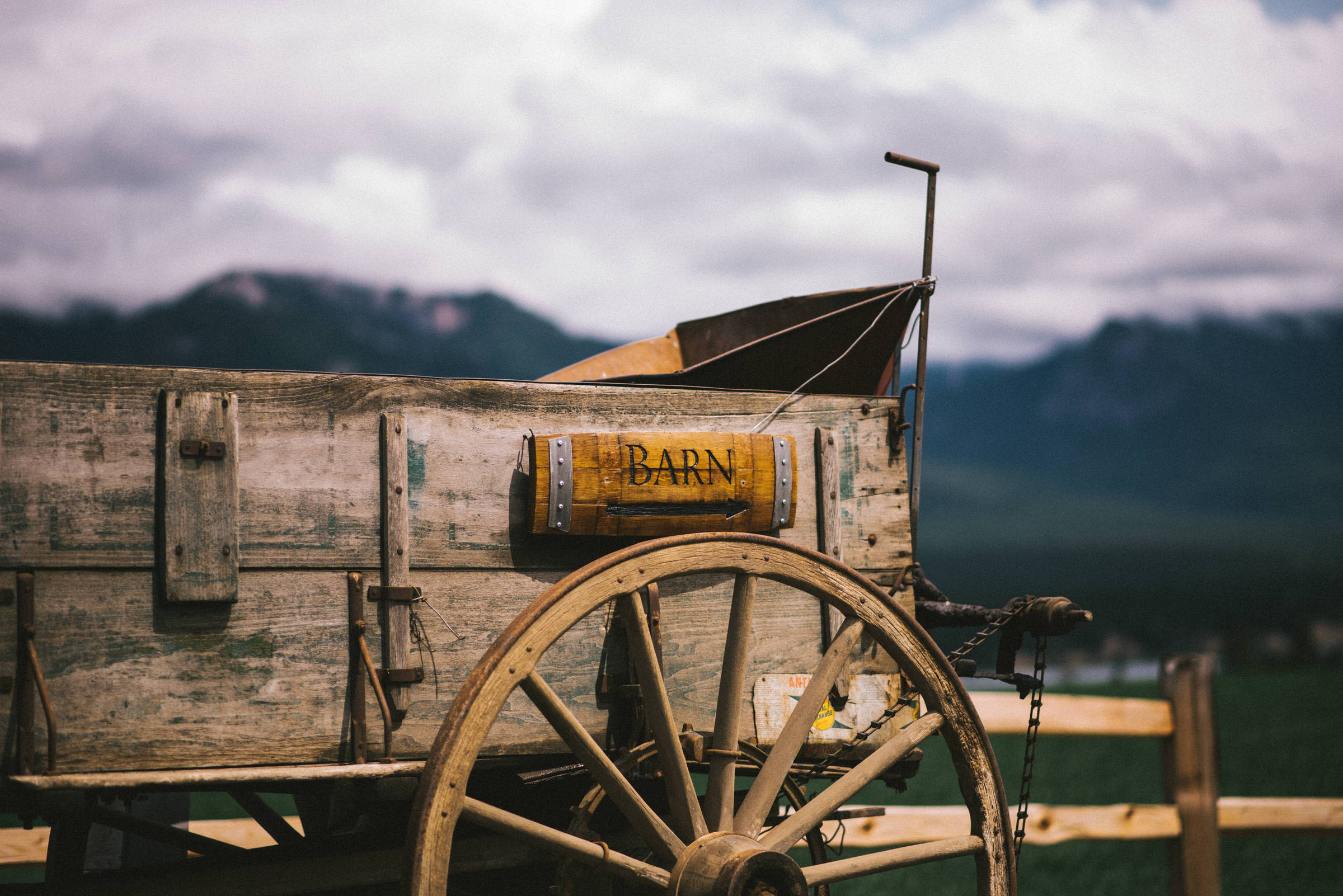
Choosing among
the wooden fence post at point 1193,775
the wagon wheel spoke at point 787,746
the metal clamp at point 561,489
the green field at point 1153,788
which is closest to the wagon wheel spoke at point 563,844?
the wagon wheel spoke at point 787,746

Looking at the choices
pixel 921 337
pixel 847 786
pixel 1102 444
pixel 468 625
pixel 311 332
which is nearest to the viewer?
pixel 468 625

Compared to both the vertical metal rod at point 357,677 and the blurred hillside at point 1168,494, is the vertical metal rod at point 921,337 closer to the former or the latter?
the vertical metal rod at point 357,677

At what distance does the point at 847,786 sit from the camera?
2410 millimetres

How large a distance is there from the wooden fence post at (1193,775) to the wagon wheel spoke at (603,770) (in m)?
3.22

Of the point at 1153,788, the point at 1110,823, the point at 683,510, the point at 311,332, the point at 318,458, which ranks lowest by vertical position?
the point at 1153,788

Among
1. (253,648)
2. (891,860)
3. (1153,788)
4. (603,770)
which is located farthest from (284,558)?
(1153,788)

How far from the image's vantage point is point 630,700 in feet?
8.00

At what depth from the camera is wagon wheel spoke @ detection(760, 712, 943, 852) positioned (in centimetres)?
235

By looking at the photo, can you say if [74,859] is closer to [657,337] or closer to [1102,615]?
[657,337]

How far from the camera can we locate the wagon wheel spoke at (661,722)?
219 cm

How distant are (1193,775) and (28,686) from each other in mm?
4438

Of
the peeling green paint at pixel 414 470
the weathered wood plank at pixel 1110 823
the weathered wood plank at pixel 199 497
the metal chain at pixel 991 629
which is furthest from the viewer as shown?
the weathered wood plank at pixel 1110 823

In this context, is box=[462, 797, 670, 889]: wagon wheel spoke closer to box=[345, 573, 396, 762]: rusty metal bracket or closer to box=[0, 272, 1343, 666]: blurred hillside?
box=[345, 573, 396, 762]: rusty metal bracket

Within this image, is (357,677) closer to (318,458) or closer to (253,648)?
(253,648)
